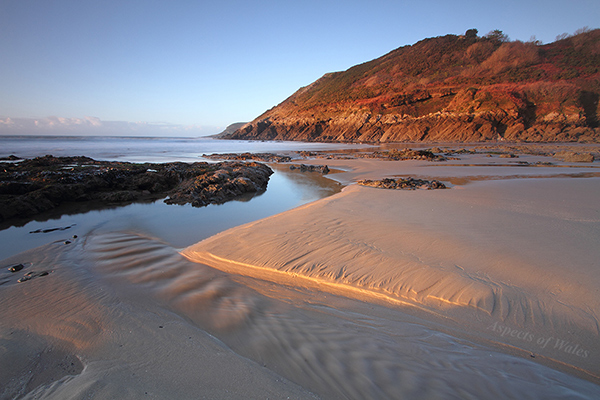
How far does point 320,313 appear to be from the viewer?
2.39m

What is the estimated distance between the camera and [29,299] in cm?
269

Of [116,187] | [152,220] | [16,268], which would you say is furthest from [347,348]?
[116,187]

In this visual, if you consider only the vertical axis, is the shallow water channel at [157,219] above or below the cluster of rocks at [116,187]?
below

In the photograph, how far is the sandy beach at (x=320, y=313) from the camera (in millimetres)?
1549

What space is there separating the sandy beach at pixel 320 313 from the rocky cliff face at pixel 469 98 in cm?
3978

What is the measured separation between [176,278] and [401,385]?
8.81 ft

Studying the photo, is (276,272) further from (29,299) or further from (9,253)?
(9,253)

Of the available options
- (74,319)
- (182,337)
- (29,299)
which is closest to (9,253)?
(29,299)

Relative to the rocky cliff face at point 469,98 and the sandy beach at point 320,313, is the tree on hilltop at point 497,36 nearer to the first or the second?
the rocky cliff face at point 469,98

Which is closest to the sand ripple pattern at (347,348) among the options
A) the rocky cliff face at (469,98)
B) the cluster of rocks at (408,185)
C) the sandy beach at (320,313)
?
the sandy beach at (320,313)

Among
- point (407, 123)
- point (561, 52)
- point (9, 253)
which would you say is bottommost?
point (9, 253)

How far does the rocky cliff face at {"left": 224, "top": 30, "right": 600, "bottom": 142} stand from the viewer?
33.8 m

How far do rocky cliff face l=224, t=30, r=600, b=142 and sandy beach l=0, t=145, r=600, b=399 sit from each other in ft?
131

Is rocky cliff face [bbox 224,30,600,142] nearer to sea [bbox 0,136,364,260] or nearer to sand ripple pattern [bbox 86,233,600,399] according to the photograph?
sea [bbox 0,136,364,260]
